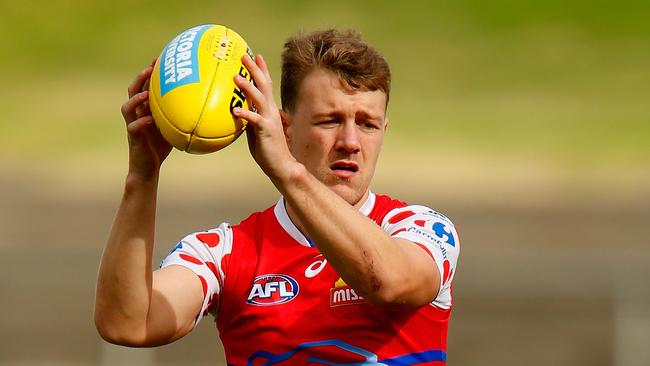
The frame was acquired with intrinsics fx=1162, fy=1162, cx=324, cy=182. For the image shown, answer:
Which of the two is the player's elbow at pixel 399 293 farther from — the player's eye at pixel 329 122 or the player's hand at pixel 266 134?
the player's eye at pixel 329 122

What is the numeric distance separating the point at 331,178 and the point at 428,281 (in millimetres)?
670

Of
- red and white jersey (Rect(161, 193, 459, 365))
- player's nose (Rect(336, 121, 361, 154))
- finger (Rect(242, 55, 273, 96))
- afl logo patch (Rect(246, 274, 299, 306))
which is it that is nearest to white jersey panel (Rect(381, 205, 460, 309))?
red and white jersey (Rect(161, 193, 459, 365))

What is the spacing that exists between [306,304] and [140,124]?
97 centimetres

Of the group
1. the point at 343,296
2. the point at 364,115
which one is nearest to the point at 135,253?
the point at 343,296

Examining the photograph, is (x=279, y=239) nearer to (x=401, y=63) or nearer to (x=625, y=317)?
(x=625, y=317)

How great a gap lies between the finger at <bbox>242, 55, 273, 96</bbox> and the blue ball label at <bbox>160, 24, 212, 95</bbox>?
0.55 ft

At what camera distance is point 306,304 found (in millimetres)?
4328

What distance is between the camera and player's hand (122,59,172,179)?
152 inches

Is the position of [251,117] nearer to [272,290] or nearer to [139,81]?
[139,81]

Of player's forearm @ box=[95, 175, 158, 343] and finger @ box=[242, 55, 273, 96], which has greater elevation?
finger @ box=[242, 55, 273, 96]

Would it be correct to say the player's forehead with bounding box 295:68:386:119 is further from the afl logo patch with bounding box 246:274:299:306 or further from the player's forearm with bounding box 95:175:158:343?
the player's forearm with bounding box 95:175:158:343

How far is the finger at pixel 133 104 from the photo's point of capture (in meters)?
3.84

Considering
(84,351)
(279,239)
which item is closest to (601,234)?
(84,351)

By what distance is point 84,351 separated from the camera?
13.1m
